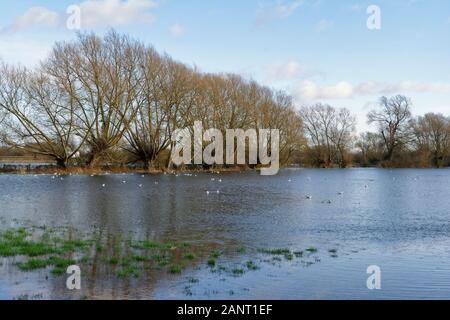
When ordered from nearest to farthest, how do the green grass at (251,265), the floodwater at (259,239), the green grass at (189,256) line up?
the floodwater at (259,239), the green grass at (251,265), the green grass at (189,256)

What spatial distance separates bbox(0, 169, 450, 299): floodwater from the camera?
870 centimetres

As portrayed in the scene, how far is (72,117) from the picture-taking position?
172ft

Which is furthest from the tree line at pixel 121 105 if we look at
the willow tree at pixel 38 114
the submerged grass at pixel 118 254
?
the submerged grass at pixel 118 254

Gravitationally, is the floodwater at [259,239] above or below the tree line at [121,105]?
below

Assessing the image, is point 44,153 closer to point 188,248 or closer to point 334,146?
point 188,248

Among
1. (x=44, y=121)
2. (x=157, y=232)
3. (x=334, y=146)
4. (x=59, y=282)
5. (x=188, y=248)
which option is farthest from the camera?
(x=334, y=146)

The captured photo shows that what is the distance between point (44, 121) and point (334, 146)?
217 ft

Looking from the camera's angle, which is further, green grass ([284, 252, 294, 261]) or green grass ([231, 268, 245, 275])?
green grass ([284, 252, 294, 261])

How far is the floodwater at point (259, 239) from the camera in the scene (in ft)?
28.5

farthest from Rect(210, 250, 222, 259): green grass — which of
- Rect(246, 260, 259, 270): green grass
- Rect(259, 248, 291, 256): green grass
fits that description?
Rect(259, 248, 291, 256): green grass

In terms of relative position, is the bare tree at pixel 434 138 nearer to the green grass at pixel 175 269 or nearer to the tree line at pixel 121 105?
the tree line at pixel 121 105

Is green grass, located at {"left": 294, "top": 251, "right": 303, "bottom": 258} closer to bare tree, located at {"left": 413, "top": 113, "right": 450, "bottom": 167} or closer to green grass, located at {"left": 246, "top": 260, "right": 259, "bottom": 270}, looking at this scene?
green grass, located at {"left": 246, "top": 260, "right": 259, "bottom": 270}

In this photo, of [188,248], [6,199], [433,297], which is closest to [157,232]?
[188,248]

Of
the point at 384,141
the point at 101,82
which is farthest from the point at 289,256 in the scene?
the point at 384,141
